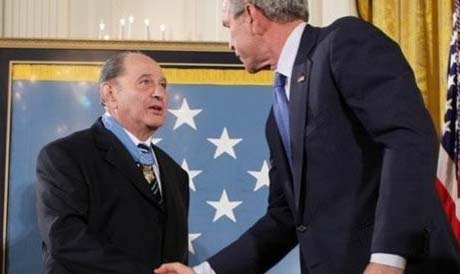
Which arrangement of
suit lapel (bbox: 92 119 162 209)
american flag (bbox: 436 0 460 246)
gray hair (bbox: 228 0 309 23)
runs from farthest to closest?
american flag (bbox: 436 0 460 246) < suit lapel (bbox: 92 119 162 209) < gray hair (bbox: 228 0 309 23)

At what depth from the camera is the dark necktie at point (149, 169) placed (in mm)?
3148

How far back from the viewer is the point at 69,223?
2.88 metres

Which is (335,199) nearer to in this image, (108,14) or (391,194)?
(391,194)

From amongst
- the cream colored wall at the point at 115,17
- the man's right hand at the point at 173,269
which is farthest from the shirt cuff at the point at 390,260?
the cream colored wall at the point at 115,17

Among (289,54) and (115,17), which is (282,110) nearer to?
(289,54)

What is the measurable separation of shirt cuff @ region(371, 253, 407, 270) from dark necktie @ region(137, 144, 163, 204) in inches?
61.4

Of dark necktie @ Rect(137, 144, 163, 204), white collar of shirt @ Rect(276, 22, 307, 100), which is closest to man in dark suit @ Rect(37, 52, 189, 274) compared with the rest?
dark necktie @ Rect(137, 144, 163, 204)

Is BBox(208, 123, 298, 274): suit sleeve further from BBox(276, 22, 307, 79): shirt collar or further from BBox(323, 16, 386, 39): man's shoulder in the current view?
BBox(323, 16, 386, 39): man's shoulder

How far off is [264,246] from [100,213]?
785 millimetres

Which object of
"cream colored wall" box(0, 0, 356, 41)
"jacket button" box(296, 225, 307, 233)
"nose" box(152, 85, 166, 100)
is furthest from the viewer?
"cream colored wall" box(0, 0, 356, 41)

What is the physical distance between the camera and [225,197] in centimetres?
396

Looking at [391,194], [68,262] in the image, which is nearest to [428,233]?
[391,194]

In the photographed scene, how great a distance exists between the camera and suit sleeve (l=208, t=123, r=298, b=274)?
239 cm

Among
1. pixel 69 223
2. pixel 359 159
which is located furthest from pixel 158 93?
pixel 359 159
